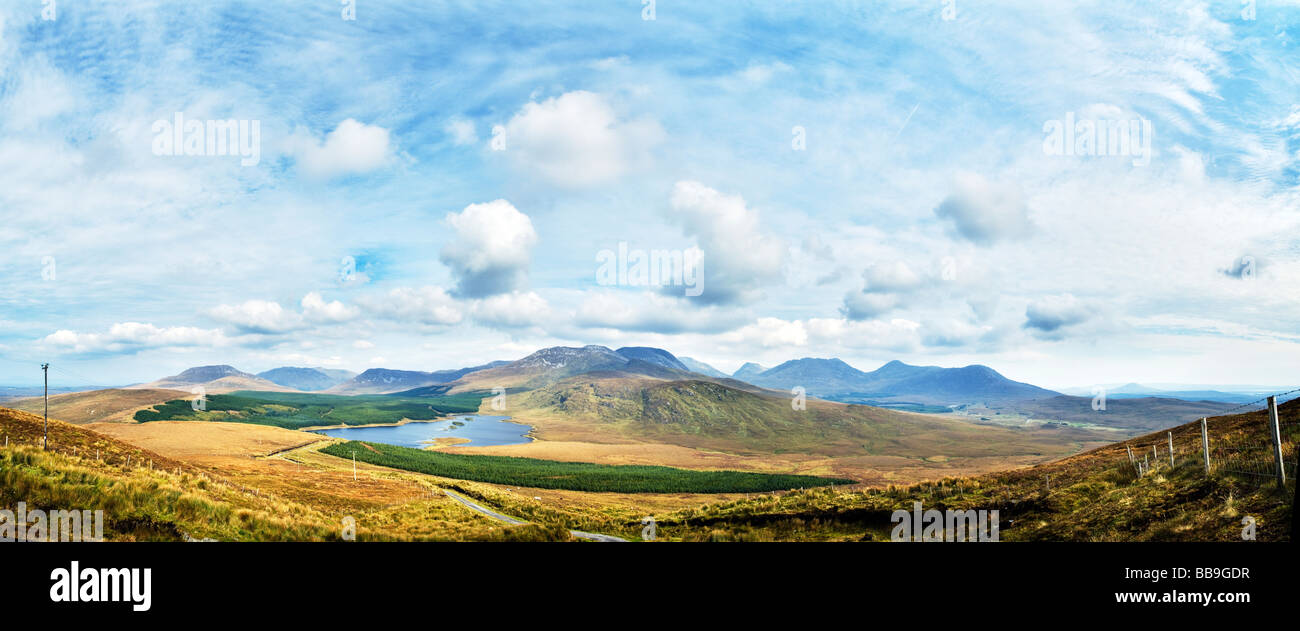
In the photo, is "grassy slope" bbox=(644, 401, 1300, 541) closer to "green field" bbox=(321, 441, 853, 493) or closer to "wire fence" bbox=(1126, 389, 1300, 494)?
"wire fence" bbox=(1126, 389, 1300, 494)

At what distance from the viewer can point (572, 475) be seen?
121250 mm

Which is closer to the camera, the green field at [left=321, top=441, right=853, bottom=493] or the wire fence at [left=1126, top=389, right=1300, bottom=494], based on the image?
the wire fence at [left=1126, top=389, right=1300, bottom=494]

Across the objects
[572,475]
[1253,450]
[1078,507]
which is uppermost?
[1253,450]

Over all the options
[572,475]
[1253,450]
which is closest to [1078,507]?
[1253,450]

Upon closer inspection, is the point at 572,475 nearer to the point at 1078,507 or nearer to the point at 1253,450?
the point at 1078,507

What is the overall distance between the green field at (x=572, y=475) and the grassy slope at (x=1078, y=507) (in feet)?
252

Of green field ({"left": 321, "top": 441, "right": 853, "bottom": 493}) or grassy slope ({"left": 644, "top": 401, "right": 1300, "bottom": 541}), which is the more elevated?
grassy slope ({"left": 644, "top": 401, "right": 1300, "bottom": 541})

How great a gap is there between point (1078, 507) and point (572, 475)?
110 metres

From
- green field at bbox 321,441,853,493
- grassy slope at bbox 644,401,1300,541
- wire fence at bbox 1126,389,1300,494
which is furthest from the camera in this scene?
green field at bbox 321,441,853,493

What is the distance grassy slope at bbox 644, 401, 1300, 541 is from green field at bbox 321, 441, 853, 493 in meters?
76.9

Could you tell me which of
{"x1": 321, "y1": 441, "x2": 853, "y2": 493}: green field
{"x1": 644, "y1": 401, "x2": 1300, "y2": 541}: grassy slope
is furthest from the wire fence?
{"x1": 321, "y1": 441, "x2": 853, "y2": 493}: green field

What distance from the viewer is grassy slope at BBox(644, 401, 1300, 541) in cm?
1155
